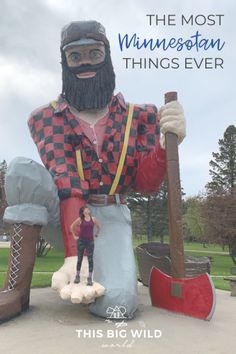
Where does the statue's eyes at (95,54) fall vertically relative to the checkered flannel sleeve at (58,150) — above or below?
above

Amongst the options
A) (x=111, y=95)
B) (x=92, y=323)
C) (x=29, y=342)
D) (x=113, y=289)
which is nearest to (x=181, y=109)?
(x=111, y=95)

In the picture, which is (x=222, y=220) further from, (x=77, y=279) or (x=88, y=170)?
(x=77, y=279)

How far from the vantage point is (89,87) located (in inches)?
188

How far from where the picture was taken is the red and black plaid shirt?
4578 mm

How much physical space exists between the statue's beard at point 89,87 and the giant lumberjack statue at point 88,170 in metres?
0.01

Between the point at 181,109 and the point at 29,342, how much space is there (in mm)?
2583

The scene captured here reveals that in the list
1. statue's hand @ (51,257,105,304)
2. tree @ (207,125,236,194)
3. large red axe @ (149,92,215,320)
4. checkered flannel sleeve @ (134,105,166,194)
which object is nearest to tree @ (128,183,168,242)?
tree @ (207,125,236,194)

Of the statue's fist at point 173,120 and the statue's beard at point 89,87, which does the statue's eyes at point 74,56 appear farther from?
the statue's fist at point 173,120

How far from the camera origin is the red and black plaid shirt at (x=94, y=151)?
4.58 meters

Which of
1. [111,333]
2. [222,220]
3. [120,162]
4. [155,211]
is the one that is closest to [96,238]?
[120,162]

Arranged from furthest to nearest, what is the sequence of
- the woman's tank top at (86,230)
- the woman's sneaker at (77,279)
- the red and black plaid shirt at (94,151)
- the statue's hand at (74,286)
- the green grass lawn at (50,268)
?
the green grass lawn at (50,268)
the red and black plaid shirt at (94,151)
the woman's tank top at (86,230)
the woman's sneaker at (77,279)
the statue's hand at (74,286)

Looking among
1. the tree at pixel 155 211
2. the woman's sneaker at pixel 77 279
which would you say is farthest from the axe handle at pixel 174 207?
the tree at pixel 155 211

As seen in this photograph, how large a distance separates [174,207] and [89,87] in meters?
1.55

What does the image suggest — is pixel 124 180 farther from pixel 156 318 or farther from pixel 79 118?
pixel 156 318
